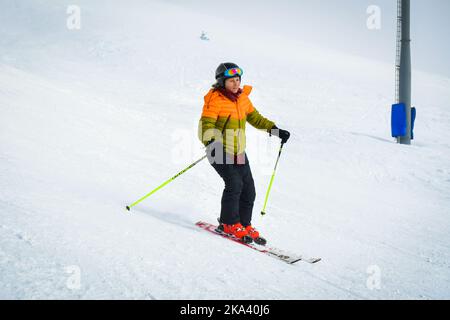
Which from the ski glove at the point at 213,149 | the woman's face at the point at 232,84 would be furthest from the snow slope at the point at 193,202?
the woman's face at the point at 232,84

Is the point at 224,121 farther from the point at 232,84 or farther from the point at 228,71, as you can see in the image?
the point at 228,71

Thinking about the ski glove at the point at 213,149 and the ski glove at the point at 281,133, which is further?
the ski glove at the point at 281,133

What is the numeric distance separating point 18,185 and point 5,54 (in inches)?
878

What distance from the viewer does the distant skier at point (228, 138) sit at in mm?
3754

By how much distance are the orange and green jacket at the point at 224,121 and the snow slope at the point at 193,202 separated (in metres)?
1.02

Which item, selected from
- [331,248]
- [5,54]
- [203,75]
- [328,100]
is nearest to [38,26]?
[5,54]

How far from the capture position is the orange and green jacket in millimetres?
3734

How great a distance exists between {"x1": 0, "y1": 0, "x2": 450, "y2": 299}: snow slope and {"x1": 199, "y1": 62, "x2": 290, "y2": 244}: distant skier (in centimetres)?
36

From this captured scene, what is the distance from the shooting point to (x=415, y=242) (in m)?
4.50

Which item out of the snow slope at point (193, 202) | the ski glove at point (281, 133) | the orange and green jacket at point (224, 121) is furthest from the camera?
the ski glove at point (281, 133)

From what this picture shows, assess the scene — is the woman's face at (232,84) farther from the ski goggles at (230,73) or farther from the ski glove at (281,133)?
the ski glove at (281,133)

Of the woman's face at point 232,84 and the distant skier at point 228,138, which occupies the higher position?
the woman's face at point 232,84

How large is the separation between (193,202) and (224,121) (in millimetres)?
1643
